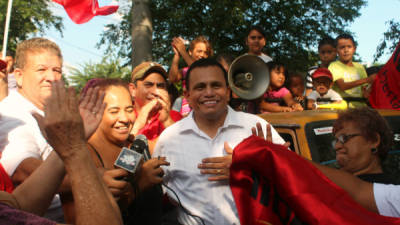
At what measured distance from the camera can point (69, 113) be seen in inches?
54.4

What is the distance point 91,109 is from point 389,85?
3.49m

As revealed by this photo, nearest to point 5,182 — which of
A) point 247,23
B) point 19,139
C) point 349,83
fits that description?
point 19,139

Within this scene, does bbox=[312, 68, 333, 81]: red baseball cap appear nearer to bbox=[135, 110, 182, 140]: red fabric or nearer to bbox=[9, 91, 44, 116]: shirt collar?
bbox=[135, 110, 182, 140]: red fabric

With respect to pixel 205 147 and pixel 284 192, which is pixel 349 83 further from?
pixel 284 192

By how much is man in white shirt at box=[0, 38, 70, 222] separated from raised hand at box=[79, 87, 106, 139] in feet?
1.59

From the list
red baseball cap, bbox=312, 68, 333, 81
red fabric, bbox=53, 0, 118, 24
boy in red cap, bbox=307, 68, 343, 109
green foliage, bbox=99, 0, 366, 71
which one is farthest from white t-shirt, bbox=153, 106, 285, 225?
green foliage, bbox=99, 0, 366, 71

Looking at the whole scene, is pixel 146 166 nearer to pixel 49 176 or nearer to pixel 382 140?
pixel 49 176

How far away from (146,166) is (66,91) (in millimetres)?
940

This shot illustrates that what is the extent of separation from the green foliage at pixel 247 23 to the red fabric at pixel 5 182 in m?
10.7

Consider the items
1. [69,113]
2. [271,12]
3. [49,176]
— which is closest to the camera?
[69,113]

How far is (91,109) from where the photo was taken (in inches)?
70.4

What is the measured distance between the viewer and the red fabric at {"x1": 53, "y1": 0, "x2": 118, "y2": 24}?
16.4ft

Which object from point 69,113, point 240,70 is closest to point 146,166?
point 69,113

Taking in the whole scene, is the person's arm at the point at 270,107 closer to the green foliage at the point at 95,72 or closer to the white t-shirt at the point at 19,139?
the white t-shirt at the point at 19,139
